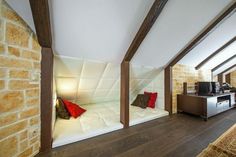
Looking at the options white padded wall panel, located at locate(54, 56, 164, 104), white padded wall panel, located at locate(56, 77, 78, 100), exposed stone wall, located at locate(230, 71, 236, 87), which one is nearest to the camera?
white padded wall panel, located at locate(54, 56, 164, 104)

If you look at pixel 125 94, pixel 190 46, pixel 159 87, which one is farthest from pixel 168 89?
pixel 125 94

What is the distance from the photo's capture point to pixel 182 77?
2.87 m

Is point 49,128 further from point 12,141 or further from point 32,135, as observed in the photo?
point 12,141

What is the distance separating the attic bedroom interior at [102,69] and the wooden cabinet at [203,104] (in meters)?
0.02

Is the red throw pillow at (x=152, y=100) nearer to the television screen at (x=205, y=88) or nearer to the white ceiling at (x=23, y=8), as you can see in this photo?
the television screen at (x=205, y=88)

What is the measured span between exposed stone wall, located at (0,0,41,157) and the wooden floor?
1.17 feet

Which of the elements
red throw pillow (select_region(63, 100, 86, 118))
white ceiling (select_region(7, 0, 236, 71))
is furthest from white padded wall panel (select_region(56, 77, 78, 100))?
white ceiling (select_region(7, 0, 236, 71))

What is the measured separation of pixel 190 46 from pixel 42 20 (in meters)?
2.44

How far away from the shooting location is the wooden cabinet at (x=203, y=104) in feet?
7.50

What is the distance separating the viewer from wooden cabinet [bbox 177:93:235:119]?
229cm

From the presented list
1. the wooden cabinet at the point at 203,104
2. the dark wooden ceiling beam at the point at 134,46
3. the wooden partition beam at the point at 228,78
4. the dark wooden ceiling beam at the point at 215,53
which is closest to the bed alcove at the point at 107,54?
the dark wooden ceiling beam at the point at 134,46

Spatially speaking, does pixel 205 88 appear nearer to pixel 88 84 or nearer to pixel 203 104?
pixel 203 104

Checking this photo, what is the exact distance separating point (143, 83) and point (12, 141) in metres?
2.86

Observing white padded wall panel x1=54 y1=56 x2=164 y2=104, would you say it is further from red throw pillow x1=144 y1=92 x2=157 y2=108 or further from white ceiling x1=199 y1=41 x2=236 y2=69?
white ceiling x1=199 y1=41 x2=236 y2=69
